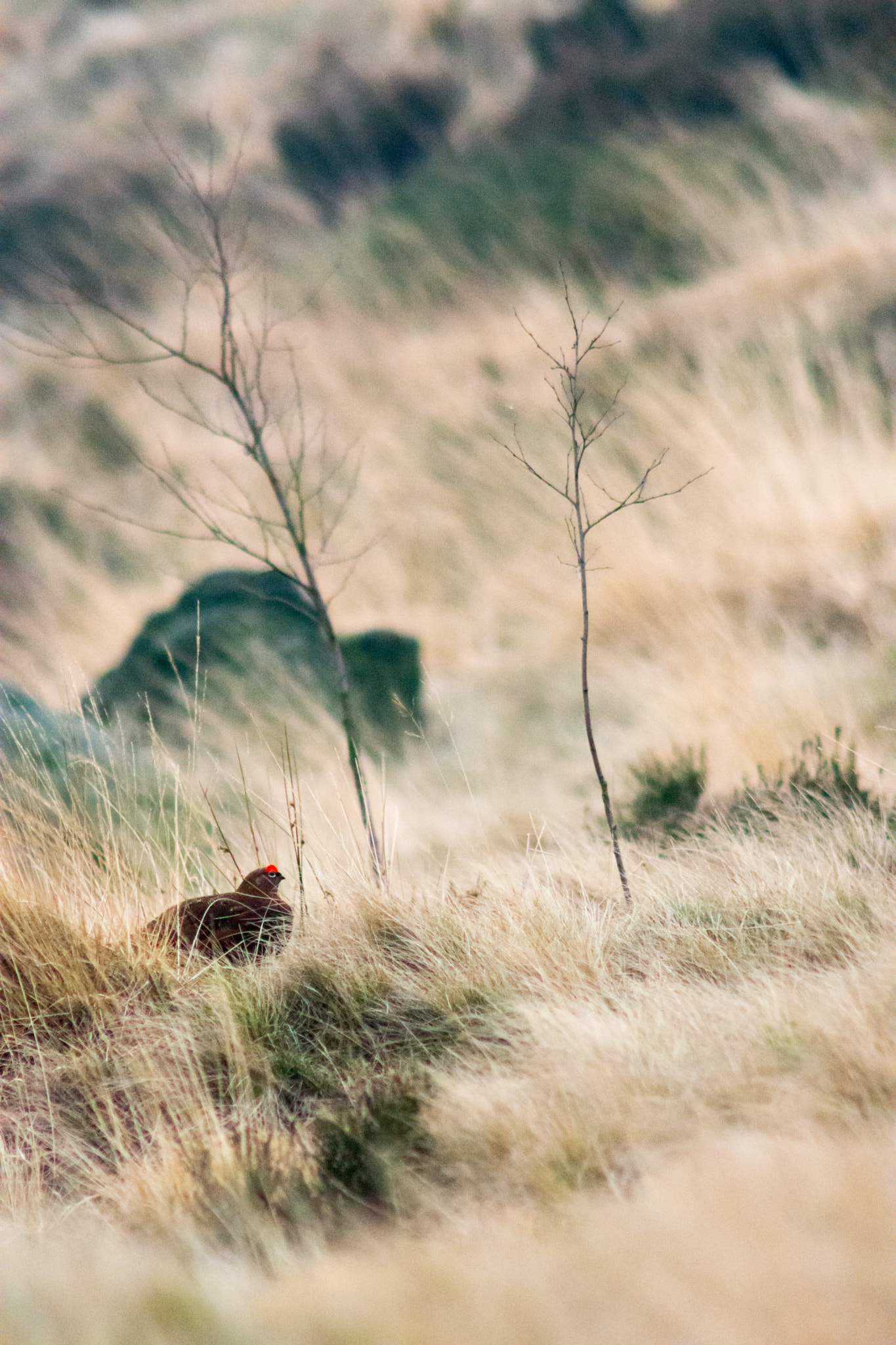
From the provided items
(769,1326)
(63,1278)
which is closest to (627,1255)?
(769,1326)

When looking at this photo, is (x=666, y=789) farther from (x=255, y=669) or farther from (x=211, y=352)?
(x=211, y=352)

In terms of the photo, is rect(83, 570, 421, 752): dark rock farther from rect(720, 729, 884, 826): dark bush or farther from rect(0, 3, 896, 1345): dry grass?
rect(720, 729, 884, 826): dark bush

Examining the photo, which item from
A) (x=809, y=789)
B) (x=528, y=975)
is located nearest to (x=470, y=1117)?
(x=528, y=975)

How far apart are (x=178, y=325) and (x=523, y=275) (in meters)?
2.85

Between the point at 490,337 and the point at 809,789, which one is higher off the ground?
the point at 490,337

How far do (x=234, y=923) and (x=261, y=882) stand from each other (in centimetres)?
13

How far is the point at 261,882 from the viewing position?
2480 mm

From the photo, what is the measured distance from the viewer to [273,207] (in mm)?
7652

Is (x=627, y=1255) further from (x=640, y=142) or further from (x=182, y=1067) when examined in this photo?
(x=640, y=142)

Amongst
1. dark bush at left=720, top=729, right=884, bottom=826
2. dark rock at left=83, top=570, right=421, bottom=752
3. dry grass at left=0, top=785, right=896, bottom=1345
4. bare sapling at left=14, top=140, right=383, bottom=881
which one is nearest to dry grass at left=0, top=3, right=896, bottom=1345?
dry grass at left=0, top=785, right=896, bottom=1345

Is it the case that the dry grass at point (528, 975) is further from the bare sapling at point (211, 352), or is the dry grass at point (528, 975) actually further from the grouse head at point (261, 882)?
the bare sapling at point (211, 352)

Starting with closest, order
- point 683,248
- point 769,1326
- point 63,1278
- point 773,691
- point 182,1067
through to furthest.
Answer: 1. point 769,1326
2. point 63,1278
3. point 182,1067
4. point 773,691
5. point 683,248

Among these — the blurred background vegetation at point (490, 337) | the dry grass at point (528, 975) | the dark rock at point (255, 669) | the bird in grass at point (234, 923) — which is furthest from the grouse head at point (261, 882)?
the dark rock at point (255, 669)

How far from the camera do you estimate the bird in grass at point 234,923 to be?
241 cm
